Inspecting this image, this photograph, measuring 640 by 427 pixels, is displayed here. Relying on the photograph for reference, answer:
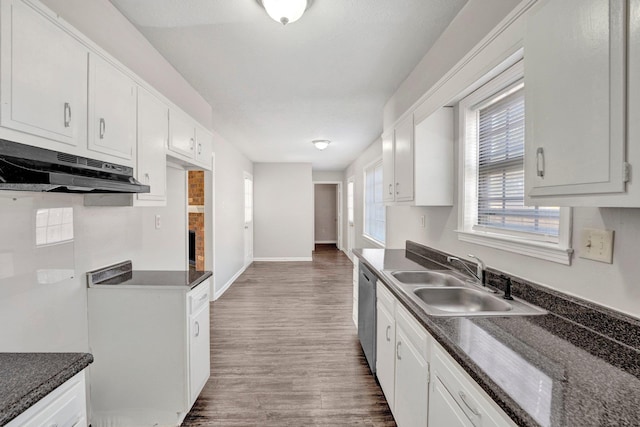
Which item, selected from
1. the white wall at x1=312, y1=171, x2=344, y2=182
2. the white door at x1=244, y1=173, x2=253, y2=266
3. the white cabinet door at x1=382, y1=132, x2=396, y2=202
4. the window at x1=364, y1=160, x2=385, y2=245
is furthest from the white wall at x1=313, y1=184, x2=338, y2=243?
the white cabinet door at x1=382, y1=132, x2=396, y2=202

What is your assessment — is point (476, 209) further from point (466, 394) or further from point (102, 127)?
point (102, 127)

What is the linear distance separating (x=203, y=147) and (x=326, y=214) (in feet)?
26.6

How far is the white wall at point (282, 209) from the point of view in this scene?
Result: 24.2ft

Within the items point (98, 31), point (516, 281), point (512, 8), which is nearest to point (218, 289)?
point (98, 31)

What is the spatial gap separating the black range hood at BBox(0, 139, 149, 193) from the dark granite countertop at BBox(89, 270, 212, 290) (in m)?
0.64

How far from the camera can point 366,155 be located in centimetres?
602

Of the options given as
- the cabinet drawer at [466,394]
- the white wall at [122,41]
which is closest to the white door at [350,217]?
the white wall at [122,41]

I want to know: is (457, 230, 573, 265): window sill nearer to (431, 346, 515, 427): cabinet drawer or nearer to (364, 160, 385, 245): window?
(431, 346, 515, 427): cabinet drawer

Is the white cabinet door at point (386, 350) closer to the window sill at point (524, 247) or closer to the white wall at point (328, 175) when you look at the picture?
the window sill at point (524, 247)

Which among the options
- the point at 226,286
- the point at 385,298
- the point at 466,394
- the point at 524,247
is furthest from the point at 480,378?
the point at 226,286

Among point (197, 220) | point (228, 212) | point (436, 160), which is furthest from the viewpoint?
point (228, 212)

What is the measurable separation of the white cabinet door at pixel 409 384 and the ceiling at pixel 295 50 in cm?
193

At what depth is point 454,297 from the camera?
1770 mm

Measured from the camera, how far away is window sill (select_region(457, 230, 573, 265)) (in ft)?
4.04
